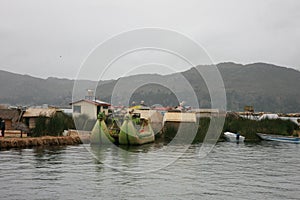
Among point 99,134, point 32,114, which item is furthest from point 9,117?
point 99,134

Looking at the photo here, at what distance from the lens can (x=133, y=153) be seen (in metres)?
29.3

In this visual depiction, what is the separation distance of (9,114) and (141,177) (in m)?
23.3

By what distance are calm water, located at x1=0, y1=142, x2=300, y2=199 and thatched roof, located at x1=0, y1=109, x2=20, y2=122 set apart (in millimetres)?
11555

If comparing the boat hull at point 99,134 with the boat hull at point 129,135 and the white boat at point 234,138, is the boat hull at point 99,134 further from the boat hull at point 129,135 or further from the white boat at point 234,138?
the white boat at point 234,138

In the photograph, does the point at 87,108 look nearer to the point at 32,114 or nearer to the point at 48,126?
the point at 32,114

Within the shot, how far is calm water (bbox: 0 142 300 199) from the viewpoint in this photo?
15328 mm

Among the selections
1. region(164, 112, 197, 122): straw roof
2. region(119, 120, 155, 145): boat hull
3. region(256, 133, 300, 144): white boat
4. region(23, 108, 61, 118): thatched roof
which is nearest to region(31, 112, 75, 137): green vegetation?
region(23, 108, 61, 118): thatched roof

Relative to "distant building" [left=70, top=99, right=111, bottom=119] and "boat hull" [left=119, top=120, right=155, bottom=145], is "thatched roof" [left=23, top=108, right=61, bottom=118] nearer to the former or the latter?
"boat hull" [left=119, top=120, right=155, bottom=145]

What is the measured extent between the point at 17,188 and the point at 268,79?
552 feet

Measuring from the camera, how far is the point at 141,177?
1892 centimetres

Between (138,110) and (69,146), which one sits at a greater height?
(138,110)

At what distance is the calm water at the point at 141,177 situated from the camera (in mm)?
15328

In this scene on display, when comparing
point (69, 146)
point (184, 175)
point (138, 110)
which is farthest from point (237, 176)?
point (138, 110)

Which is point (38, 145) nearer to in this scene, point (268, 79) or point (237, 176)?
point (237, 176)
